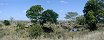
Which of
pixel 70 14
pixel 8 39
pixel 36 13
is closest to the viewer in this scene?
pixel 8 39

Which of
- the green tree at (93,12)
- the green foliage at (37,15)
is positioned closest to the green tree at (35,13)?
the green foliage at (37,15)

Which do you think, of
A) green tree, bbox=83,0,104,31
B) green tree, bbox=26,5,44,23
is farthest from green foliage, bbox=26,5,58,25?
green tree, bbox=83,0,104,31

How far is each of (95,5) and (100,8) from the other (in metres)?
1.28

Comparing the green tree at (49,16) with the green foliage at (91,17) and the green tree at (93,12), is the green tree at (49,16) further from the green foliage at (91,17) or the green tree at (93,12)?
the green foliage at (91,17)

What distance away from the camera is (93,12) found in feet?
163

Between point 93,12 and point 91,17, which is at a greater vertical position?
point 93,12

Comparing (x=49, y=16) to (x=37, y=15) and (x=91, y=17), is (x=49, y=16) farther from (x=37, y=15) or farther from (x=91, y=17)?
(x=91, y=17)

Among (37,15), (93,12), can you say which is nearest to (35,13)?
(37,15)

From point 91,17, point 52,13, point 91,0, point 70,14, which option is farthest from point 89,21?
point 70,14

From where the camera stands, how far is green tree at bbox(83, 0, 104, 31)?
49.2 meters

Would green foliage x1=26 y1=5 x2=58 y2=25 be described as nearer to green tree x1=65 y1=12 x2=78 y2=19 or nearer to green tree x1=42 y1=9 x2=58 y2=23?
green tree x1=42 y1=9 x2=58 y2=23

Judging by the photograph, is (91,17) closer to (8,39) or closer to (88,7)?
(88,7)

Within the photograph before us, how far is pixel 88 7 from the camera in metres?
50.8

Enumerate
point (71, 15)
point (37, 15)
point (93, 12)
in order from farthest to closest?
point (71, 15) < point (37, 15) < point (93, 12)
